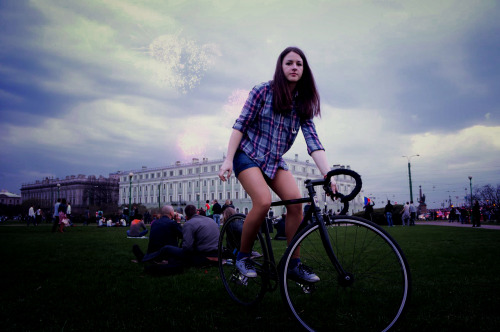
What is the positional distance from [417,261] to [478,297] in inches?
104

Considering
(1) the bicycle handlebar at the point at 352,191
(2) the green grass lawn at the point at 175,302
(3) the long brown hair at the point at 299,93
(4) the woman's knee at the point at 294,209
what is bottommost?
(2) the green grass lawn at the point at 175,302

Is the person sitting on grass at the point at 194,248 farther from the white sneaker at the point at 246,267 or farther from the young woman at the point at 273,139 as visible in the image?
the young woman at the point at 273,139

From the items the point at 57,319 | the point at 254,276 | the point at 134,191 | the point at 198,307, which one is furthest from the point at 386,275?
the point at 134,191

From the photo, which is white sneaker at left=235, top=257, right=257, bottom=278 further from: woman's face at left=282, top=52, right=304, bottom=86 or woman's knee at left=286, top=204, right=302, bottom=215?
Result: woman's face at left=282, top=52, right=304, bottom=86

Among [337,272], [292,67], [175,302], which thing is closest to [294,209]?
[337,272]

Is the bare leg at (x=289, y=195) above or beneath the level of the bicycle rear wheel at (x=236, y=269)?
above

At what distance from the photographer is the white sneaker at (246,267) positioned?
2.77 meters

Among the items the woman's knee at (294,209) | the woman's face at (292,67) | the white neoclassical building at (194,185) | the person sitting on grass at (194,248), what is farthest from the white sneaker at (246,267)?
the white neoclassical building at (194,185)

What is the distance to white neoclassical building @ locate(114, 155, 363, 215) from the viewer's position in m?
93.9

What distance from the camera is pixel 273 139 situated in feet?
9.43

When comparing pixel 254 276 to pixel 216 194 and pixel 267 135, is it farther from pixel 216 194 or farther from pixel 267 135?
pixel 216 194

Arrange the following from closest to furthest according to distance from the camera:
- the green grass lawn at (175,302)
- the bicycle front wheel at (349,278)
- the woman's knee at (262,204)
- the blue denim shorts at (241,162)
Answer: the bicycle front wheel at (349,278)
the green grass lawn at (175,302)
the woman's knee at (262,204)
the blue denim shorts at (241,162)

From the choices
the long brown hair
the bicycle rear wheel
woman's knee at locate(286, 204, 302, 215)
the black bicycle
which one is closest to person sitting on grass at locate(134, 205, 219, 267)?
the bicycle rear wheel

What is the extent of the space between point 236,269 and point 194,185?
98.9 metres
